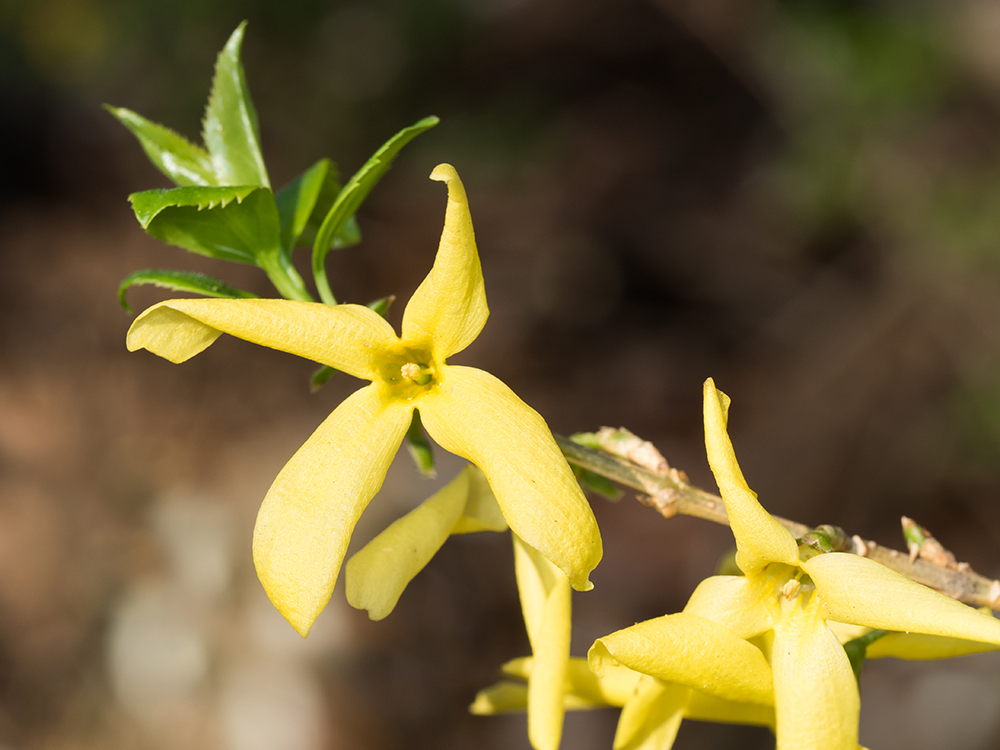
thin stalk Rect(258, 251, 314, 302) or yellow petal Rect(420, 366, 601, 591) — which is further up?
thin stalk Rect(258, 251, 314, 302)

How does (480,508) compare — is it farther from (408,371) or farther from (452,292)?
(452,292)

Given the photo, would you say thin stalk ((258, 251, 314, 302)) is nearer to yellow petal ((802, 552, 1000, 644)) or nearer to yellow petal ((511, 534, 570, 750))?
yellow petal ((511, 534, 570, 750))

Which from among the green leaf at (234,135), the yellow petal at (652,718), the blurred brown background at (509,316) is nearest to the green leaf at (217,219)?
the green leaf at (234,135)

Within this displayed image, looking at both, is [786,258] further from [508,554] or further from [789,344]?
[508,554]

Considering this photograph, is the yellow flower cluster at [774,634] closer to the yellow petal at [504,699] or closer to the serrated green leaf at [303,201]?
the yellow petal at [504,699]

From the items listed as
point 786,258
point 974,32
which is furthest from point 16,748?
point 974,32

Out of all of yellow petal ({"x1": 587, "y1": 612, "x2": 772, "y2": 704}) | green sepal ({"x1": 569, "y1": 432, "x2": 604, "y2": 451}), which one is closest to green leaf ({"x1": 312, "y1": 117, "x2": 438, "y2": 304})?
green sepal ({"x1": 569, "y1": 432, "x2": 604, "y2": 451})
